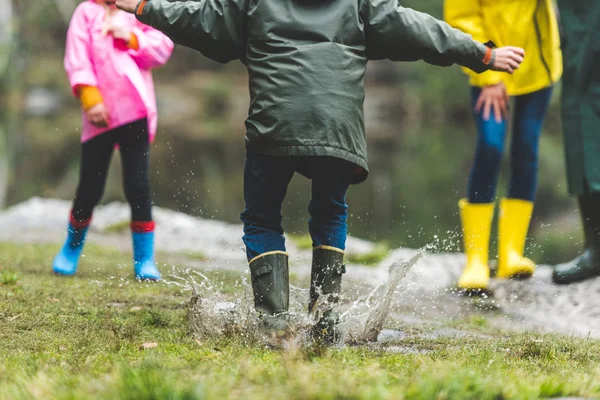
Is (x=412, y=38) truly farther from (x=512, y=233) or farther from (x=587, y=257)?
(x=587, y=257)

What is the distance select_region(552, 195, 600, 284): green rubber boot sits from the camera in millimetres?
5613

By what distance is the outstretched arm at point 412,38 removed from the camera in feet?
11.4

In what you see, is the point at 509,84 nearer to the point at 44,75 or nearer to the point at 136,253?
the point at 136,253

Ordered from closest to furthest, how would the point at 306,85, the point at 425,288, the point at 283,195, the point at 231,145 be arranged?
the point at 306,85, the point at 283,195, the point at 425,288, the point at 231,145

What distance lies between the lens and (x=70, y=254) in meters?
5.45

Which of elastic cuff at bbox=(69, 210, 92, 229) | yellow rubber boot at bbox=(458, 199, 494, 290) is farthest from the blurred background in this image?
elastic cuff at bbox=(69, 210, 92, 229)

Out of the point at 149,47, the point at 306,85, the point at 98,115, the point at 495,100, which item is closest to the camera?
the point at 306,85

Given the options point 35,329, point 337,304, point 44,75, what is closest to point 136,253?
point 35,329

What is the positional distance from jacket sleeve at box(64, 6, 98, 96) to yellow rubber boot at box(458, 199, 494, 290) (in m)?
2.55

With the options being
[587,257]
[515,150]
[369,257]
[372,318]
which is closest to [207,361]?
[372,318]

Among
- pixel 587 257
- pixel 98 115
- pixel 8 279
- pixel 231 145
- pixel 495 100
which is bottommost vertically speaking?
pixel 231 145

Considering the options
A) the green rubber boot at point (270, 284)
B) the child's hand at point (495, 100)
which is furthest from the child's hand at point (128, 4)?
the child's hand at point (495, 100)

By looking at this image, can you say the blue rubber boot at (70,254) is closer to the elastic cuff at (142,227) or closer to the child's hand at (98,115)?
the elastic cuff at (142,227)

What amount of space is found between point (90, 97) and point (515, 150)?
277cm
